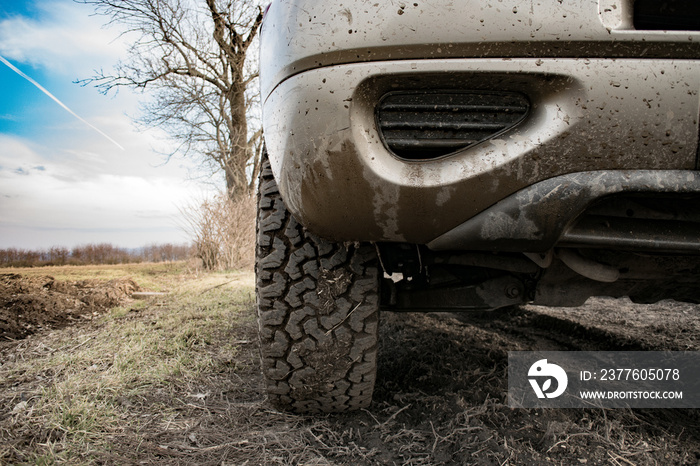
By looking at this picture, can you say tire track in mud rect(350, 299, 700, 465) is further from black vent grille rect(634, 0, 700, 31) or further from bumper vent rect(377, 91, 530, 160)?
black vent grille rect(634, 0, 700, 31)

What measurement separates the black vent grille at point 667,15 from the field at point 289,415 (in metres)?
1.09

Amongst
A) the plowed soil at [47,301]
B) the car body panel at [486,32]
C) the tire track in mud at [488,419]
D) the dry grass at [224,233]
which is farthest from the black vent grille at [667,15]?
the dry grass at [224,233]

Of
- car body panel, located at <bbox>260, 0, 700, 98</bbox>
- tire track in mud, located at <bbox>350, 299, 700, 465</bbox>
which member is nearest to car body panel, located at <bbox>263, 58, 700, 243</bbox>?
car body panel, located at <bbox>260, 0, 700, 98</bbox>

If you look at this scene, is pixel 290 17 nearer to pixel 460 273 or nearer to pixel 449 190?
pixel 449 190

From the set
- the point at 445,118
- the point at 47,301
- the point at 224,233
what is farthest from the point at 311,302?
the point at 224,233

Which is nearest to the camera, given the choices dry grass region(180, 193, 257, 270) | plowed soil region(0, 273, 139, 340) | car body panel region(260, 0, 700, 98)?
car body panel region(260, 0, 700, 98)

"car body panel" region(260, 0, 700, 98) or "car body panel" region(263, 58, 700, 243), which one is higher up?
"car body panel" region(260, 0, 700, 98)

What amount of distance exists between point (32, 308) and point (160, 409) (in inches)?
87.2

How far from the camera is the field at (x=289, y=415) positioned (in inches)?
43.4

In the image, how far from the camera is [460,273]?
1391 millimetres

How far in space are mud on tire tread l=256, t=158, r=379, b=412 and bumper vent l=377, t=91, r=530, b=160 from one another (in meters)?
0.39

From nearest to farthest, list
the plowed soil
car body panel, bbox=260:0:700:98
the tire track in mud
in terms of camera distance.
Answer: car body panel, bbox=260:0:700:98 < the tire track in mud < the plowed soil

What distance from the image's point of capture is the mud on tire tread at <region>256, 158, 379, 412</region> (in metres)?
1.15

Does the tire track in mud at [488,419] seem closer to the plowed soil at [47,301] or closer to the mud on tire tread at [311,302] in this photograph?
the mud on tire tread at [311,302]
